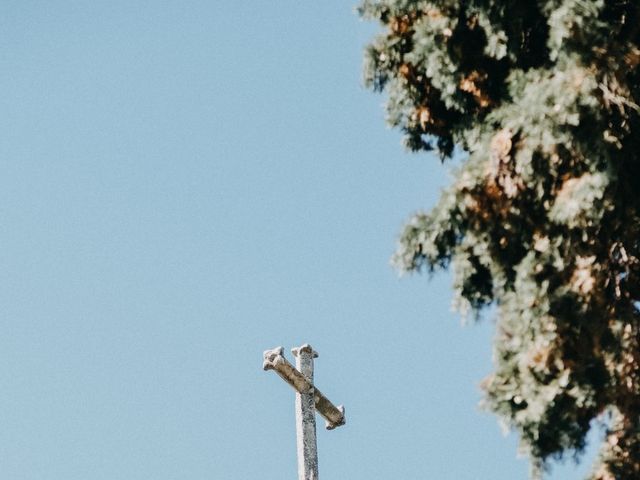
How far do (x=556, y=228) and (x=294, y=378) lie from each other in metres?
4.74

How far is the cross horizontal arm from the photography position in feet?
41.1

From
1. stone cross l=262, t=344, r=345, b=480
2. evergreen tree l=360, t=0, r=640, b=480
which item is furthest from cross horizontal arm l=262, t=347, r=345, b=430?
evergreen tree l=360, t=0, r=640, b=480

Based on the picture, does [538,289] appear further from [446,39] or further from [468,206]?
[446,39]

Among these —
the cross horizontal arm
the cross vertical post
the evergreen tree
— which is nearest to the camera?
the evergreen tree

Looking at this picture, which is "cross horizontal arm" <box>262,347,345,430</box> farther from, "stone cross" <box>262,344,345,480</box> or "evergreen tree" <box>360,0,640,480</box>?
"evergreen tree" <box>360,0,640,480</box>

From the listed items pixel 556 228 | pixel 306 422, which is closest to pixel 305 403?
pixel 306 422

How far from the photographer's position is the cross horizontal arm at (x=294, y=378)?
12.5 metres

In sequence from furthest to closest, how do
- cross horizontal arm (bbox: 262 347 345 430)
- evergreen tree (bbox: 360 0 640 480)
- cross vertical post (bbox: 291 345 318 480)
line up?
cross horizontal arm (bbox: 262 347 345 430), cross vertical post (bbox: 291 345 318 480), evergreen tree (bbox: 360 0 640 480)

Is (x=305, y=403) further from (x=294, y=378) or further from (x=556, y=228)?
(x=556, y=228)

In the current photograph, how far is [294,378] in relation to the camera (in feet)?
41.4

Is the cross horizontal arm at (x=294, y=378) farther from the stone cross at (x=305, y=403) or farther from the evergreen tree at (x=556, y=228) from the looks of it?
the evergreen tree at (x=556, y=228)

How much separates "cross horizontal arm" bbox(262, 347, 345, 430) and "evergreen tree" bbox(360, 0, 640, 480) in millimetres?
3009

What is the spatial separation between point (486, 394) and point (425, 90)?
3.91 metres

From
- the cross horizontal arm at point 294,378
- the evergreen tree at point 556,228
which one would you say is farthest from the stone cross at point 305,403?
the evergreen tree at point 556,228
